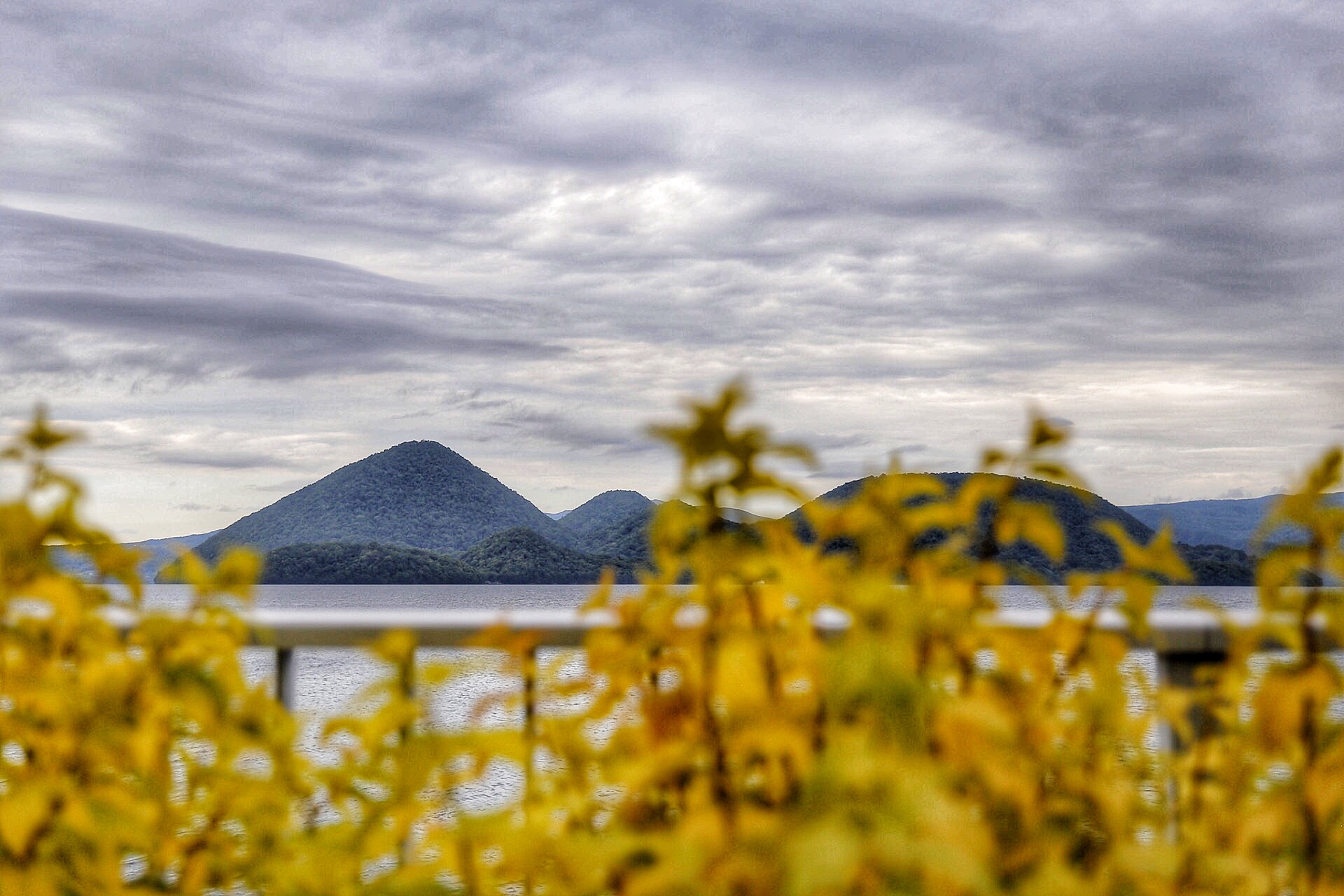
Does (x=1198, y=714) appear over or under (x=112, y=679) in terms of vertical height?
under

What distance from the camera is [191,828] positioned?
1.28 m

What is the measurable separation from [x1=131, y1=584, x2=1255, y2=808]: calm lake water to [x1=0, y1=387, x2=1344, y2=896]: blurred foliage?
0.09 meters

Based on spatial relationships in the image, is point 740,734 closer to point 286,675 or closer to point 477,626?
point 477,626

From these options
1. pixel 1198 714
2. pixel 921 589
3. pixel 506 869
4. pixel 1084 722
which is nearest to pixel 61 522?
pixel 506 869

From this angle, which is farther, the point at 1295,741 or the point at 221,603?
the point at 221,603

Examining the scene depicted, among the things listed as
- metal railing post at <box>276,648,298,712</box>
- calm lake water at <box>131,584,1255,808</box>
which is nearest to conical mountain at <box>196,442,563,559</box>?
calm lake water at <box>131,584,1255,808</box>

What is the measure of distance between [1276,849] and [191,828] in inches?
47.4

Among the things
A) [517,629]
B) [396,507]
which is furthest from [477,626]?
[396,507]

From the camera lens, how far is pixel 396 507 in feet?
247

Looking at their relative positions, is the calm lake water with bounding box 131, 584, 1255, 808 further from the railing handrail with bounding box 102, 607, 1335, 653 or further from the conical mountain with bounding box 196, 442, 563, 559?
the conical mountain with bounding box 196, 442, 563, 559

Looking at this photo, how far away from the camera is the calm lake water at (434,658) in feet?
4.94

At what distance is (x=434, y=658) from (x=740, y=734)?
0.97 meters

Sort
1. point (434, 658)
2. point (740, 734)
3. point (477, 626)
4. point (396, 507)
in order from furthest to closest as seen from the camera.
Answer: point (396, 507) < point (434, 658) < point (477, 626) < point (740, 734)

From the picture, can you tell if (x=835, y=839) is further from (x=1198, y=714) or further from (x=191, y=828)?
(x=1198, y=714)
